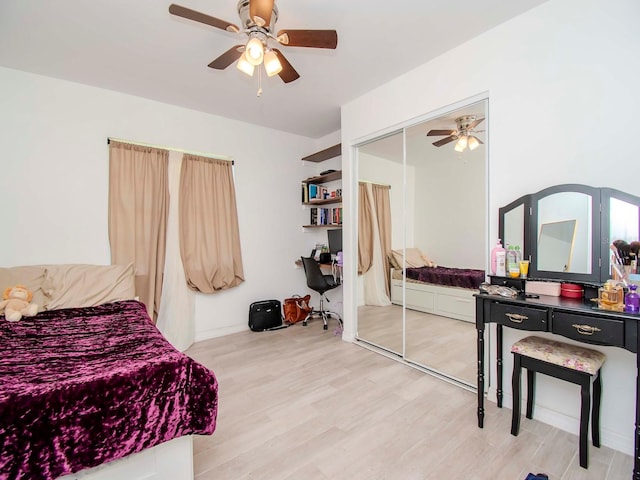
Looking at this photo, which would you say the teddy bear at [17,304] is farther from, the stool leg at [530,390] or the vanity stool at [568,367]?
the stool leg at [530,390]

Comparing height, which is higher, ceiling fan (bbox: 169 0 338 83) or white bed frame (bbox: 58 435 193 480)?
ceiling fan (bbox: 169 0 338 83)

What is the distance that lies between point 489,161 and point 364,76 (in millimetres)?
1441

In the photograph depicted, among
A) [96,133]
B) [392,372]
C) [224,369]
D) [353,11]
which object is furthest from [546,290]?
[96,133]

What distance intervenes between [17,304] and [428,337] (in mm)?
3516

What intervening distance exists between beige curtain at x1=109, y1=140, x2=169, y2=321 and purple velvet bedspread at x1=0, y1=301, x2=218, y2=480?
1.40 m

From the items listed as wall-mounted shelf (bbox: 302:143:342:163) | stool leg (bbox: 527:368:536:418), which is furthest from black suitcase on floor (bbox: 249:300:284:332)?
stool leg (bbox: 527:368:536:418)

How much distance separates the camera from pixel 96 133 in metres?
2.97

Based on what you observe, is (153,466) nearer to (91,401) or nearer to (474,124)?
(91,401)

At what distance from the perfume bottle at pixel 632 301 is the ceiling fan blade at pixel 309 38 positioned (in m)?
2.10

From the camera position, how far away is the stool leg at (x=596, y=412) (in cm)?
166

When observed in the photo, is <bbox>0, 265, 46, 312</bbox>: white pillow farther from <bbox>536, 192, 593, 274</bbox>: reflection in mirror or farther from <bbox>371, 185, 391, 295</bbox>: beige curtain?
<bbox>536, 192, 593, 274</bbox>: reflection in mirror

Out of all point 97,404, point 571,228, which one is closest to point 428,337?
point 571,228

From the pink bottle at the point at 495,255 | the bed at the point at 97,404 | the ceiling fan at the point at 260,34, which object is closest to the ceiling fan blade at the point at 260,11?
the ceiling fan at the point at 260,34

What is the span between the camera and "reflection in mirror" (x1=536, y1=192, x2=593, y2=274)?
5.77 feet
